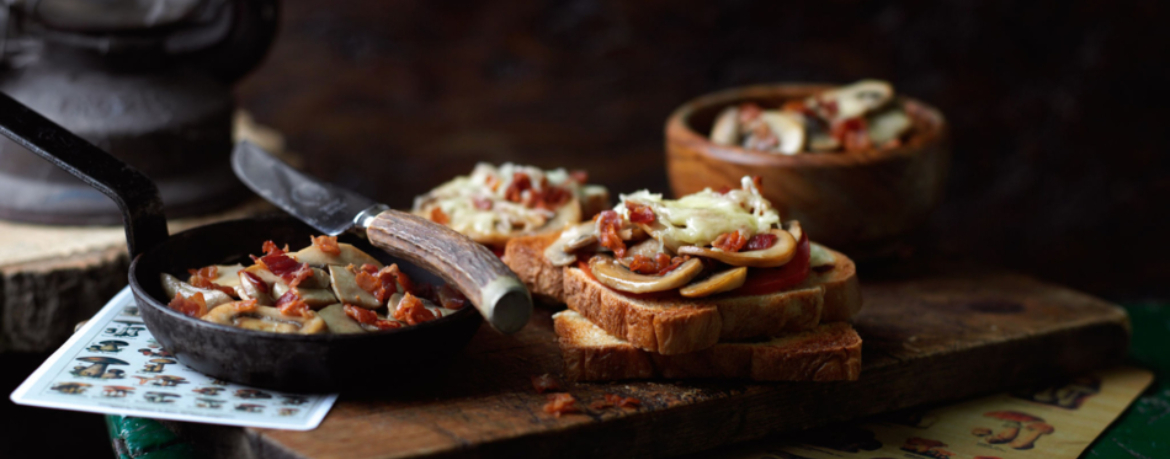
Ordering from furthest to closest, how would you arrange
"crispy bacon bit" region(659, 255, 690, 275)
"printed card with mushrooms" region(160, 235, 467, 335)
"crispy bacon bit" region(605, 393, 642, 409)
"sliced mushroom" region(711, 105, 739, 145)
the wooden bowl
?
"sliced mushroom" region(711, 105, 739, 145) < the wooden bowl < "crispy bacon bit" region(659, 255, 690, 275) < "crispy bacon bit" region(605, 393, 642, 409) < "printed card with mushrooms" region(160, 235, 467, 335)

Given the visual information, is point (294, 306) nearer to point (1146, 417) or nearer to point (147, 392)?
point (147, 392)

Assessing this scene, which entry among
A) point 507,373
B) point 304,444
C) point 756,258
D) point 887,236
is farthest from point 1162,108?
point 304,444

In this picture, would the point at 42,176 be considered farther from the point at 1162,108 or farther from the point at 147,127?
the point at 1162,108

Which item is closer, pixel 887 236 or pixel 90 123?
pixel 887 236

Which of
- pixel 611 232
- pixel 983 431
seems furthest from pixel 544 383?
pixel 983 431

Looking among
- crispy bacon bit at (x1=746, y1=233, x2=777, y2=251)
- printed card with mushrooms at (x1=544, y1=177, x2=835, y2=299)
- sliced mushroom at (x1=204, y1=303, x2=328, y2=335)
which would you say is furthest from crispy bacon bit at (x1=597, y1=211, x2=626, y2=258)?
sliced mushroom at (x1=204, y1=303, x2=328, y2=335)

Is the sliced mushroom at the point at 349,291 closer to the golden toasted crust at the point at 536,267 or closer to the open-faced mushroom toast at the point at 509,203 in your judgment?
the golden toasted crust at the point at 536,267

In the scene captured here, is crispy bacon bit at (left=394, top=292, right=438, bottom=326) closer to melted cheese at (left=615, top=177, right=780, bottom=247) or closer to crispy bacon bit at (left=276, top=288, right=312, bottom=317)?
crispy bacon bit at (left=276, top=288, right=312, bottom=317)
